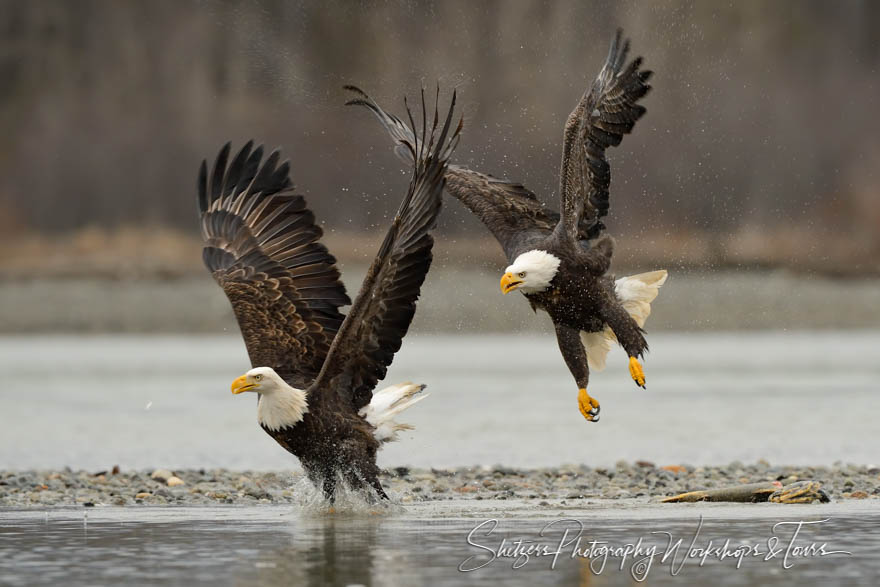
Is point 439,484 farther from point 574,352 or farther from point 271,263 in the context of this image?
point 271,263

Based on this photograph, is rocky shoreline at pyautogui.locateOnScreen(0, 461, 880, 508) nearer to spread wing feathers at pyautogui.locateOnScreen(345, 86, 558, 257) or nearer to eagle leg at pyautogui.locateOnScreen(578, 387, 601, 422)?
eagle leg at pyautogui.locateOnScreen(578, 387, 601, 422)

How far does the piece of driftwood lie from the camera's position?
27.8ft

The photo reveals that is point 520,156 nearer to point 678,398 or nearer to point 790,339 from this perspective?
point 678,398

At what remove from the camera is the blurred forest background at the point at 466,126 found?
2138cm

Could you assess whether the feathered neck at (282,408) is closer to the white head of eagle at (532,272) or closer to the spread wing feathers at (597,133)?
the white head of eagle at (532,272)

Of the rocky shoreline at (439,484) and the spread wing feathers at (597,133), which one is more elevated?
the spread wing feathers at (597,133)

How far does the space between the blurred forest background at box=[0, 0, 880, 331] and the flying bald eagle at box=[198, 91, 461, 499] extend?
27.2ft

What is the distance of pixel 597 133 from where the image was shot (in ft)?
31.1

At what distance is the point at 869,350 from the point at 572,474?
1227 cm

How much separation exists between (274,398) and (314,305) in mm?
1110

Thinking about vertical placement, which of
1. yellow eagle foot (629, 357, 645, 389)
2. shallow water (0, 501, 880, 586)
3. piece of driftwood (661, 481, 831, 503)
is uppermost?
yellow eagle foot (629, 357, 645, 389)

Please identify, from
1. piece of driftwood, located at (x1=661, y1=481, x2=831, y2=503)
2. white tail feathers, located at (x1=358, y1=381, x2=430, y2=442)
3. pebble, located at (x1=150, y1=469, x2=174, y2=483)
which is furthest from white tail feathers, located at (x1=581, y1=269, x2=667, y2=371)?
pebble, located at (x1=150, y1=469, x2=174, y2=483)

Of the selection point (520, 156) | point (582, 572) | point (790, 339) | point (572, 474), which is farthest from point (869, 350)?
point (582, 572)

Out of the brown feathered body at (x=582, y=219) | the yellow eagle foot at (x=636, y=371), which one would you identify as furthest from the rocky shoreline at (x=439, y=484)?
the brown feathered body at (x=582, y=219)
